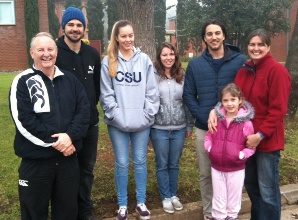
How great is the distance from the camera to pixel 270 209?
3.34 m

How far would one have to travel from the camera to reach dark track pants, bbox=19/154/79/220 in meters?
2.84

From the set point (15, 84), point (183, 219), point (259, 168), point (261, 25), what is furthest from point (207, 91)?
point (261, 25)

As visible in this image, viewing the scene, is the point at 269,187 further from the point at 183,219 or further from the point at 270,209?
the point at 183,219

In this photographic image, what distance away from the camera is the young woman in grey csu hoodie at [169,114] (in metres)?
3.69

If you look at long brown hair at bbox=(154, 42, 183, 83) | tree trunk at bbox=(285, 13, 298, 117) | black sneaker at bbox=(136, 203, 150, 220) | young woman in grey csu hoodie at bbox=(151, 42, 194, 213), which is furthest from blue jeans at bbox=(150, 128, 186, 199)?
tree trunk at bbox=(285, 13, 298, 117)

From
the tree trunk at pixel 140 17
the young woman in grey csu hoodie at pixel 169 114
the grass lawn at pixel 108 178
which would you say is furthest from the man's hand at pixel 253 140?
the tree trunk at pixel 140 17

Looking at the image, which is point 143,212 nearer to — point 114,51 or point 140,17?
point 114,51

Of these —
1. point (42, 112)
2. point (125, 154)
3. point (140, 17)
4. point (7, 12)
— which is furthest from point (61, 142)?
point (7, 12)

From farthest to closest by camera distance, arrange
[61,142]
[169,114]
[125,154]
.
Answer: [169,114] < [125,154] < [61,142]

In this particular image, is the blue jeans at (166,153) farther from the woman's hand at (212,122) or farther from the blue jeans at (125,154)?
the woman's hand at (212,122)

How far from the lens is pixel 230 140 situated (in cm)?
330

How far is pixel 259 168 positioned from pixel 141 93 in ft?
4.25

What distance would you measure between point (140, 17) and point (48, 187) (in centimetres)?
312

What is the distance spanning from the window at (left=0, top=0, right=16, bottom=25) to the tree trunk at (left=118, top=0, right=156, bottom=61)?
1933 centimetres
